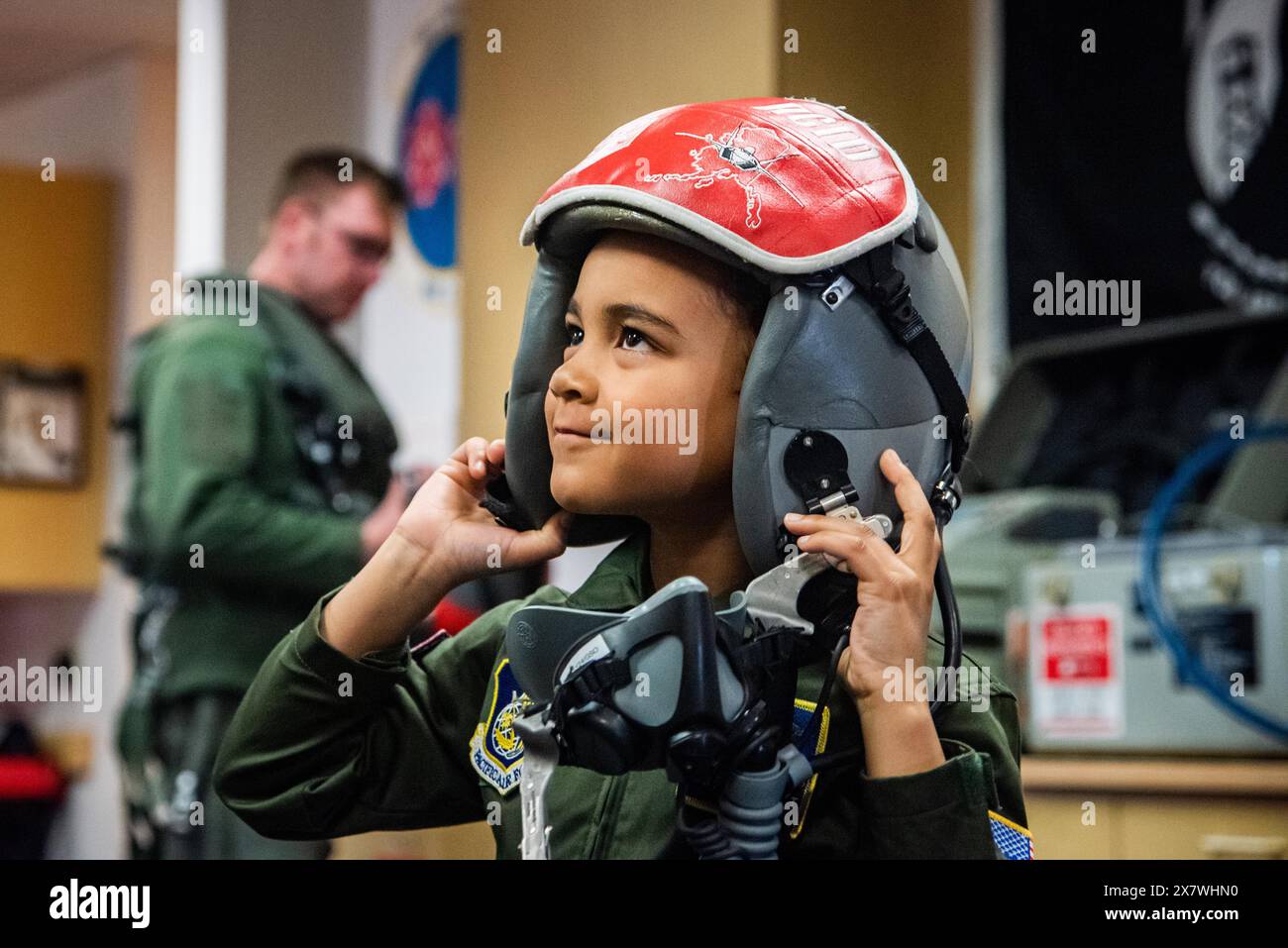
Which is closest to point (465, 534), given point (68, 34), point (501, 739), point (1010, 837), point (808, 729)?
point (501, 739)

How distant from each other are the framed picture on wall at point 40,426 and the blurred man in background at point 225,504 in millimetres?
1990

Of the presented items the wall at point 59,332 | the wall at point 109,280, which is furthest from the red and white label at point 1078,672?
the wall at point 59,332

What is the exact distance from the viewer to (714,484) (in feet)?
3.50

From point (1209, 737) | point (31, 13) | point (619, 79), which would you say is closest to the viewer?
point (619, 79)

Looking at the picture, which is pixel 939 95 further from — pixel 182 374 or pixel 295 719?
pixel 182 374

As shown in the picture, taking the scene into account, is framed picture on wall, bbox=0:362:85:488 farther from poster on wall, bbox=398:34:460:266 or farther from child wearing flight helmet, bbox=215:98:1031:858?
child wearing flight helmet, bbox=215:98:1031:858

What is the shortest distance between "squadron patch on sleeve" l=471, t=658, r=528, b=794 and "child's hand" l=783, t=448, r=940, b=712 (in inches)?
9.8

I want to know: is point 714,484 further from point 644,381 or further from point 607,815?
point 607,815

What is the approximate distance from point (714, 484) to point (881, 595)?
16 centimetres

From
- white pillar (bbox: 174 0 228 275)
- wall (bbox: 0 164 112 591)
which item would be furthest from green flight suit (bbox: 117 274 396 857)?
wall (bbox: 0 164 112 591)

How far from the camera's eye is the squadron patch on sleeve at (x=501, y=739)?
109cm

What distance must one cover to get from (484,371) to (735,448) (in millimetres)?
358

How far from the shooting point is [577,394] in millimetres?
1030
